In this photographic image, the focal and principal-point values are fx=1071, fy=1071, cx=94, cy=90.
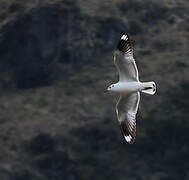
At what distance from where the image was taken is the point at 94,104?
85438 millimetres

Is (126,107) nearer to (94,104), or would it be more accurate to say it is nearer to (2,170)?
(2,170)

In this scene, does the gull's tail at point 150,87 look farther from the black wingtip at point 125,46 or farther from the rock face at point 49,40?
the rock face at point 49,40

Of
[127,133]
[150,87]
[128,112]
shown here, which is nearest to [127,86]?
[150,87]

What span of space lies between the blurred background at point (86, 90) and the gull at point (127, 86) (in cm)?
4550

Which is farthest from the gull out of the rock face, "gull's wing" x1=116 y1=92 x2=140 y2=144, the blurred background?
the rock face

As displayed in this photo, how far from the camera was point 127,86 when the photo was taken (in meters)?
31.5

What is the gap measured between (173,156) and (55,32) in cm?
1853

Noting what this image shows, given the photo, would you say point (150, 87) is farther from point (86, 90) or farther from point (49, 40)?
point (49, 40)

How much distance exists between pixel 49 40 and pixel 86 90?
348 inches

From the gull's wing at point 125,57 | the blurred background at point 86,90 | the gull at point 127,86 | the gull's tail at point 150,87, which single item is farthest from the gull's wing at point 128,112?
the blurred background at point 86,90

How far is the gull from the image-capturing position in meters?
31.4

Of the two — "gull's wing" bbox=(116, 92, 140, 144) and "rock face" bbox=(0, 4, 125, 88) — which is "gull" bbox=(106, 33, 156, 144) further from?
"rock face" bbox=(0, 4, 125, 88)

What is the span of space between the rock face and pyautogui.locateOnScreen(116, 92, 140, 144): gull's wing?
59.2 m

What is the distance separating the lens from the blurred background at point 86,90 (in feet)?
266
